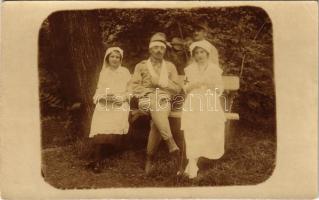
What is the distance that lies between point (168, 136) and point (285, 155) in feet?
2.06

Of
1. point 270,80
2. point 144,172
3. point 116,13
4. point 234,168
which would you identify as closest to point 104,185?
point 144,172

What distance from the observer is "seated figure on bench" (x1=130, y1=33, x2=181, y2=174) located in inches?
74.8

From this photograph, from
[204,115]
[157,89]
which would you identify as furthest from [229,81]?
[157,89]

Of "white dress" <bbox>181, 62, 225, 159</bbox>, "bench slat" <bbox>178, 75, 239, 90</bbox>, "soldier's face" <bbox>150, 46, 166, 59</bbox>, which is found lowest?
"white dress" <bbox>181, 62, 225, 159</bbox>

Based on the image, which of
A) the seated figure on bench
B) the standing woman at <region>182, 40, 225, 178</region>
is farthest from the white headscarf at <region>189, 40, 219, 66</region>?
the seated figure on bench

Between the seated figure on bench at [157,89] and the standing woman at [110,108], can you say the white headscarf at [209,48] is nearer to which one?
the seated figure on bench at [157,89]

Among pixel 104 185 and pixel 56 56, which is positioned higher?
pixel 56 56

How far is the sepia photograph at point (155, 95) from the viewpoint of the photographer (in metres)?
1.90

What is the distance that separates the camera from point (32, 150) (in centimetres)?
191

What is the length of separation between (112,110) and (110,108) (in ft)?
0.05

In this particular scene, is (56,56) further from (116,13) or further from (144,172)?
(144,172)

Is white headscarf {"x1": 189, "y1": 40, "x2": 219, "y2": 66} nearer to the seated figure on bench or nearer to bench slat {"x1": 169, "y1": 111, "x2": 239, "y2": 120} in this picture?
the seated figure on bench

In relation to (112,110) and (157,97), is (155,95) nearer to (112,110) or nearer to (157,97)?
(157,97)

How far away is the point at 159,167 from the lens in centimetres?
192
